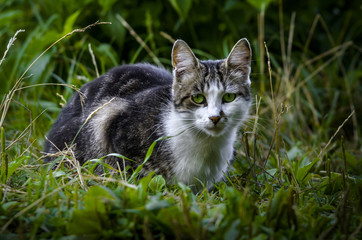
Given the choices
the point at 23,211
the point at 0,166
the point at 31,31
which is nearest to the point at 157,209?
the point at 23,211

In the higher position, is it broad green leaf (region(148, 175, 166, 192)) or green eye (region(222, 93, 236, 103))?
green eye (region(222, 93, 236, 103))

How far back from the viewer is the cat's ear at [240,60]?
2.67 m

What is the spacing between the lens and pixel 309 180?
2.70 meters

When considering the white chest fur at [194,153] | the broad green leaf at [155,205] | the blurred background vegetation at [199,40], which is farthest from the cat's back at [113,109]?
the broad green leaf at [155,205]

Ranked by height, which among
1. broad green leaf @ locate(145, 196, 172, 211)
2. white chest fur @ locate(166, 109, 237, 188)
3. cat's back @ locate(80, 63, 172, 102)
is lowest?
white chest fur @ locate(166, 109, 237, 188)

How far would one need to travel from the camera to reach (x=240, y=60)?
107 inches

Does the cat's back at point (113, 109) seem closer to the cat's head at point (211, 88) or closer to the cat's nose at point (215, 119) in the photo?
the cat's head at point (211, 88)

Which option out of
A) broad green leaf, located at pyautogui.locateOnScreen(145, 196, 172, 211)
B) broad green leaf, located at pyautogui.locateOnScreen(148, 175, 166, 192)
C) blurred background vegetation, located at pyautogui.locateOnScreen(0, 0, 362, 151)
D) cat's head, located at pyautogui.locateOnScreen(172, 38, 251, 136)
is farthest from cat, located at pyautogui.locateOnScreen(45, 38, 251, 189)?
blurred background vegetation, located at pyautogui.locateOnScreen(0, 0, 362, 151)

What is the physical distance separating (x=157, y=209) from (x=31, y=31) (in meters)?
3.28

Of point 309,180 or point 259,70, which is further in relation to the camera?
point 259,70

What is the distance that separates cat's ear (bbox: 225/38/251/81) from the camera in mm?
2666

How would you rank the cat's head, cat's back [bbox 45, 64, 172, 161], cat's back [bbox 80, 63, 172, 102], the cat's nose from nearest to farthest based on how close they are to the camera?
the cat's nose < the cat's head < cat's back [bbox 45, 64, 172, 161] < cat's back [bbox 80, 63, 172, 102]

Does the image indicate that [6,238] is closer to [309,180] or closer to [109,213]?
[109,213]

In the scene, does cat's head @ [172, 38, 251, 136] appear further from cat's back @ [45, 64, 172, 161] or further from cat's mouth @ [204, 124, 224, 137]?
cat's back @ [45, 64, 172, 161]
